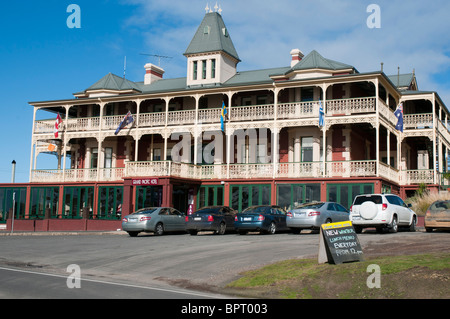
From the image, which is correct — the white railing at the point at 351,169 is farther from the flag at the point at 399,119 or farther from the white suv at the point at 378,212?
the white suv at the point at 378,212

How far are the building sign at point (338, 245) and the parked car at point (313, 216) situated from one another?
9.81 meters

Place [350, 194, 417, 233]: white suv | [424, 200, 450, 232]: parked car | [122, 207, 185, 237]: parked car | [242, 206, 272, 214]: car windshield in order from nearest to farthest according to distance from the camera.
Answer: [350, 194, 417, 233]: white suv, [424, 200, 450, 232]: parked car, [242, 206, 272, 214]: car windshield, [122, 207, 185, 237]: parked car

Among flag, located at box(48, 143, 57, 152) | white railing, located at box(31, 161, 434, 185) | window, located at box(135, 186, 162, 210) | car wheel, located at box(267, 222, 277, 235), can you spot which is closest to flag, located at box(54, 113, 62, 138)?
flag, located at box(48, 143, 57, 152)

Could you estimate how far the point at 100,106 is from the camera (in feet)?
132

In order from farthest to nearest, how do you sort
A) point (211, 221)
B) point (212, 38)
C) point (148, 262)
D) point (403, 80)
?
Result: point (403, 80)
point (212, 38)
point (211, 221)
point (148, 262)

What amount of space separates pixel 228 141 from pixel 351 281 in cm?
2426

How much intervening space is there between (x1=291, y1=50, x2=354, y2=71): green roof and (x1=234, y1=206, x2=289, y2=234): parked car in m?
12.6

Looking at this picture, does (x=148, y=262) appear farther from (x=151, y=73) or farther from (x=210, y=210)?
(x=151, y=73)

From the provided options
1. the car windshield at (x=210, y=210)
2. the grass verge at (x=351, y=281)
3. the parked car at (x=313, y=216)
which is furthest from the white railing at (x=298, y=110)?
the grass verge at (x=351, y=281)

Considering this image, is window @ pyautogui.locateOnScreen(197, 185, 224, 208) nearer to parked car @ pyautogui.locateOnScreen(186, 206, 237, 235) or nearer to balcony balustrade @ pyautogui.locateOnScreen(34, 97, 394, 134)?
balcony balustrade @ pyautogui.locateOnScreen(34, 97, 394, 134)

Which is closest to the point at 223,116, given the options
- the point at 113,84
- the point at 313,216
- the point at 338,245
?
the point at 113,84

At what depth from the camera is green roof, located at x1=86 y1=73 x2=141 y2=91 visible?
1641 inches

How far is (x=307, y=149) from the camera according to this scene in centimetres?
3466

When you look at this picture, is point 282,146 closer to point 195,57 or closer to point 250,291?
point 195,57
